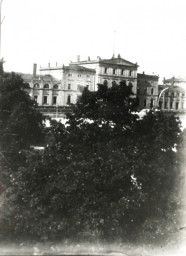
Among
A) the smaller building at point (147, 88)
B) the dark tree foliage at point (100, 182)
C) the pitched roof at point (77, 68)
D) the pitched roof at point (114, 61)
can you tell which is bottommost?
the dark tree foliage at point (100, 182)

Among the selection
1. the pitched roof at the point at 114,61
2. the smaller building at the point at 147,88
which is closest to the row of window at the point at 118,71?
the pitched roof at the point at 114,61

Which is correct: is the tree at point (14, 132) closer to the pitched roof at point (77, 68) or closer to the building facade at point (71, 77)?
the building facade at point (71, 77)

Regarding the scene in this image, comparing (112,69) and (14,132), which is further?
(112,69)

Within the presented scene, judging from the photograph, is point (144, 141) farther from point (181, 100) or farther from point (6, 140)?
point (181, 100)

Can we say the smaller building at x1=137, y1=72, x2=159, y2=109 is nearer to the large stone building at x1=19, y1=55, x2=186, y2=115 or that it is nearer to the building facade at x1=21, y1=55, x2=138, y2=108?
the large stone building at x1=19, y1=55, x2=186, y2=115

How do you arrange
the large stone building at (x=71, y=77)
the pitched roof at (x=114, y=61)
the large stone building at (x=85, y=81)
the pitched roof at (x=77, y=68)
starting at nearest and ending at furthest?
1. the large stone building at (x=71, y=77)
2. the large stone building at (x=85, y=81)
3. the pitched roof at (x=77, y=68)
4. the pitched roof at (x=114, y=61)

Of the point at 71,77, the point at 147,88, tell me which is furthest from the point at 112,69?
the point at 71,77

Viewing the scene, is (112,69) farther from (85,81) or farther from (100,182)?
(100,182)
